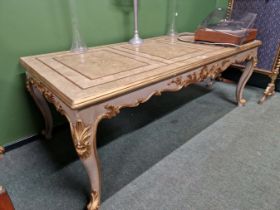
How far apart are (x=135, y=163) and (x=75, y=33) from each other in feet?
2.89

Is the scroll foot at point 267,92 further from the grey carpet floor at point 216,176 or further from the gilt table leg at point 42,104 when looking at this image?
the gilt table leg at point 42,104

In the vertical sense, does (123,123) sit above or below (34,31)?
below

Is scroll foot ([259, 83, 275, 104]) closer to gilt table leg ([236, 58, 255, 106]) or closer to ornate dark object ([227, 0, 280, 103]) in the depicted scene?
ornate dark object ([227, 0, 280, 103])

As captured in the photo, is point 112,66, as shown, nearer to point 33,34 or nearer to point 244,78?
point 33,34

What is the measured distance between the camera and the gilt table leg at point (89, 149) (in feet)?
2.78

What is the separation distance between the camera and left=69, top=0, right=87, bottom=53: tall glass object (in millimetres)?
1299

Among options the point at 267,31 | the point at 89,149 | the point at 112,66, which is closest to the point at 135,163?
the point at 89,149

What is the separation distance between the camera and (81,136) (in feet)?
2.78

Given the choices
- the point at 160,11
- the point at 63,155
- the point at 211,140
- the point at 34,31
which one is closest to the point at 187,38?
the point at 160,11

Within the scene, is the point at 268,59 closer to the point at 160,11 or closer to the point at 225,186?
the point at 160,11

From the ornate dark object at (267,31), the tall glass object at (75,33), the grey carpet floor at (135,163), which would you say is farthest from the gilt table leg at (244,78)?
the tall glass object at (75,33)

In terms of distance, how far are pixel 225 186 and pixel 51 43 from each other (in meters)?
1.34

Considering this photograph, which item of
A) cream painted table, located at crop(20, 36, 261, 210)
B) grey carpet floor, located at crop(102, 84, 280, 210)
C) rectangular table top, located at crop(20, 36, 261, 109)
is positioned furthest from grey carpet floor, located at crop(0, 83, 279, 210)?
rectangular table top, located at crop(20, 36, 261, 109)

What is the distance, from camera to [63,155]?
4.55 ft
